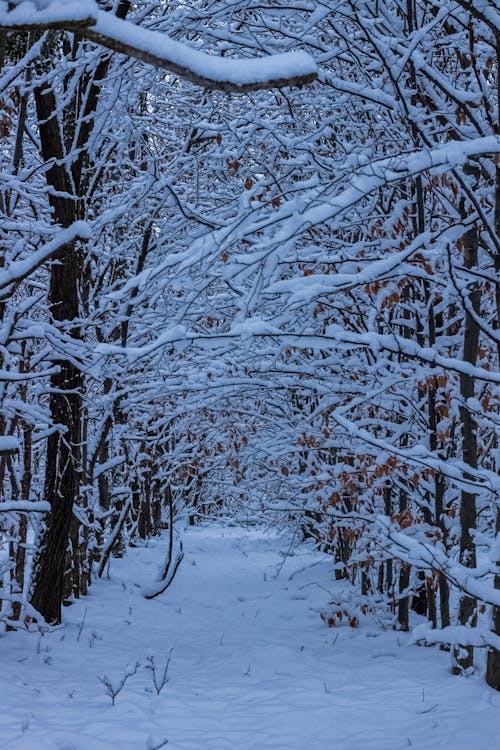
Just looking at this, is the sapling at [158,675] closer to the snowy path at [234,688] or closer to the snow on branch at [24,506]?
the snowy path at [234,688]

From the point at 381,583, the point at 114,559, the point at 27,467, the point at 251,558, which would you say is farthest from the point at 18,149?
the point at 251,558

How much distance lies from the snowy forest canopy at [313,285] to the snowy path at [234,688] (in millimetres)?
452

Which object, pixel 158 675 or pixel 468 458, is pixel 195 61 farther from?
pixel 158 675

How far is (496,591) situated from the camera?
14.1 feet

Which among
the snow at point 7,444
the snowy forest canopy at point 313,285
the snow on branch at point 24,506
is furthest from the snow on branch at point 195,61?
the snow on branch at point 24,506

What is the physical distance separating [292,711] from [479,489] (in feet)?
7.10

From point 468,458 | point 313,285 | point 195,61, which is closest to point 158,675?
point 468,458

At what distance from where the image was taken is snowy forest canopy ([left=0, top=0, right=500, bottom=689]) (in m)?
4.89

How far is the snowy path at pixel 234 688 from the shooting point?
190 inches

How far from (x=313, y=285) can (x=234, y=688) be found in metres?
3.60

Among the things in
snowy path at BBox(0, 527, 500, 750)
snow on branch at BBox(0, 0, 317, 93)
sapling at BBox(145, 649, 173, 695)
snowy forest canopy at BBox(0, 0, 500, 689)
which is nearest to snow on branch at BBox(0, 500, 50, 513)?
snowy forest canopy at BBox(0, 0, 500, 689)

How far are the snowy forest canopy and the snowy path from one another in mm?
→ 452

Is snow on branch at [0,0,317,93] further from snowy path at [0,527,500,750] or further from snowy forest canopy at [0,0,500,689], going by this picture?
snowy path at [0,527,500,750]

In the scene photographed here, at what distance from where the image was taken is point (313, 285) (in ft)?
15.0
